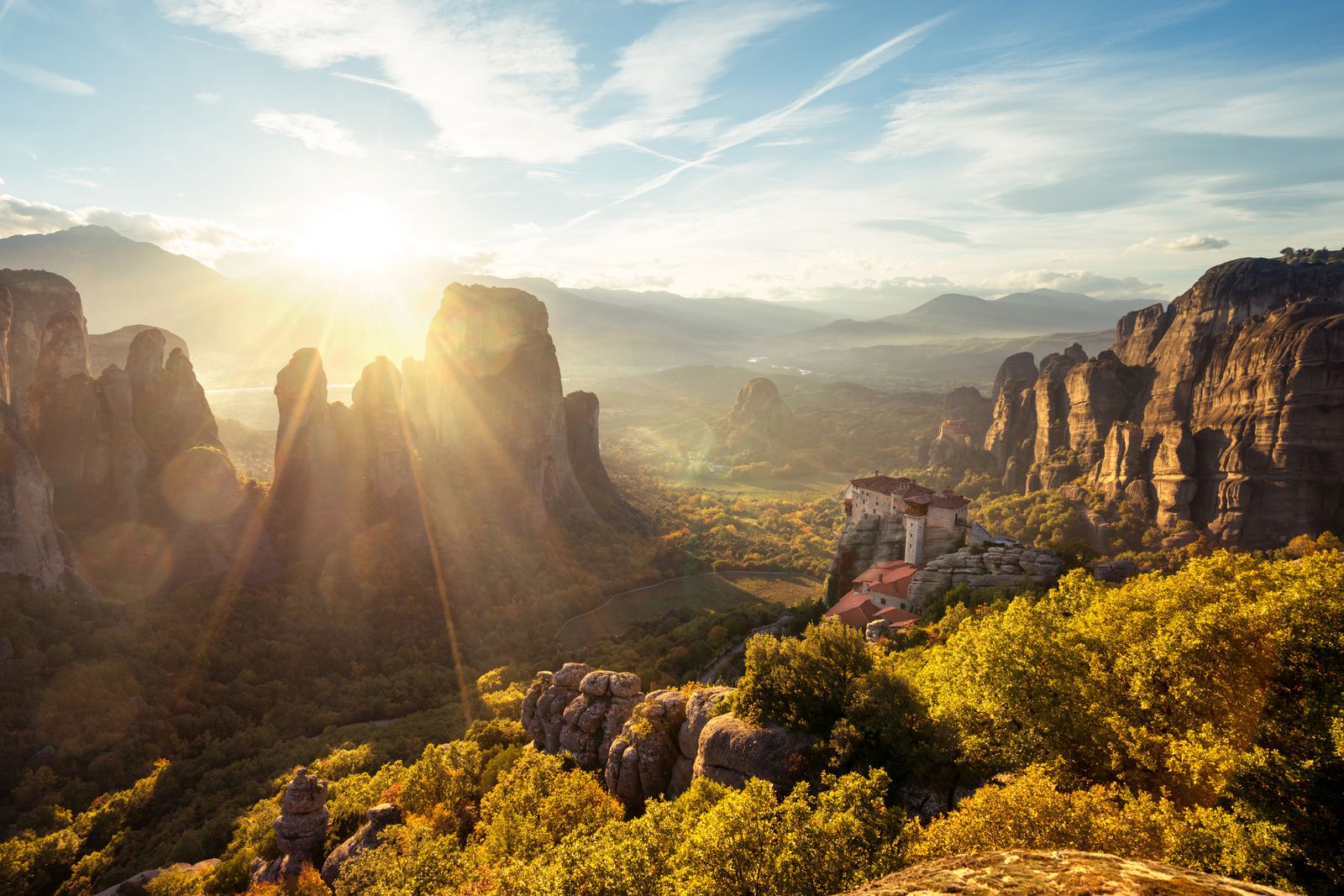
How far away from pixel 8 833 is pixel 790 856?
47969mm

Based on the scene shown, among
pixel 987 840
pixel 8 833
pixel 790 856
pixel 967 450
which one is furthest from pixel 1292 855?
pixel 967 450

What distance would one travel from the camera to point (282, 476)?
2864 inches

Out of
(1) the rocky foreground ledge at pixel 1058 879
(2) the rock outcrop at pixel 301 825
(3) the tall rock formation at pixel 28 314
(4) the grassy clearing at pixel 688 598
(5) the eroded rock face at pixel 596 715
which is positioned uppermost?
(3) the tall rock formation at pixel 28 314

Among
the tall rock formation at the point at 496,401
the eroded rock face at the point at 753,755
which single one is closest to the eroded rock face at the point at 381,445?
the tall rock formation at the point at 496,401

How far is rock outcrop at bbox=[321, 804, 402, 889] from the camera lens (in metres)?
28.5

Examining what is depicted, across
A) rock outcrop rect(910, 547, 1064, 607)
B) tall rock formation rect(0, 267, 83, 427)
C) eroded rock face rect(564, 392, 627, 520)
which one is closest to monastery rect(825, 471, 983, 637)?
rock outcrop rect(910, 547, 1064, 607)

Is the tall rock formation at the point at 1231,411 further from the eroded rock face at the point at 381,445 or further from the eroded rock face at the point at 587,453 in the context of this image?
the eroded rock face at the point at 381,445

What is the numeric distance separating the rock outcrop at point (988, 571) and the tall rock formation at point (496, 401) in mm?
57324

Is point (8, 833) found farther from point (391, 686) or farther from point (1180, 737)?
point (1180, 737)

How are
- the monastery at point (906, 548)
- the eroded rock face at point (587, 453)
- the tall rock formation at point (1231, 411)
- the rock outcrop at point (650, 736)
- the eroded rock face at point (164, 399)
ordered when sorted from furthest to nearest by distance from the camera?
1. the eroded rock face at point (587, 453)
2. the tall rock formation at point (1231, 411)
3. the eroded rock face at point (164, 399)
4. the monastery at point (906, 548)
5. the rock outcrop at point (650, 736)

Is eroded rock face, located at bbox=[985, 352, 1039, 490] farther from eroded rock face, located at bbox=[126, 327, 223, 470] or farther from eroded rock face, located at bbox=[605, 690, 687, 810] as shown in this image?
eroded rock face, located at bbox=[126, 327, 223, 470]

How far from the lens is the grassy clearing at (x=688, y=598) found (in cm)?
7631

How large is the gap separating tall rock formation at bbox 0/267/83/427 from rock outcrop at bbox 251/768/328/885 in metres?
49.8

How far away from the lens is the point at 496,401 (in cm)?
9188
